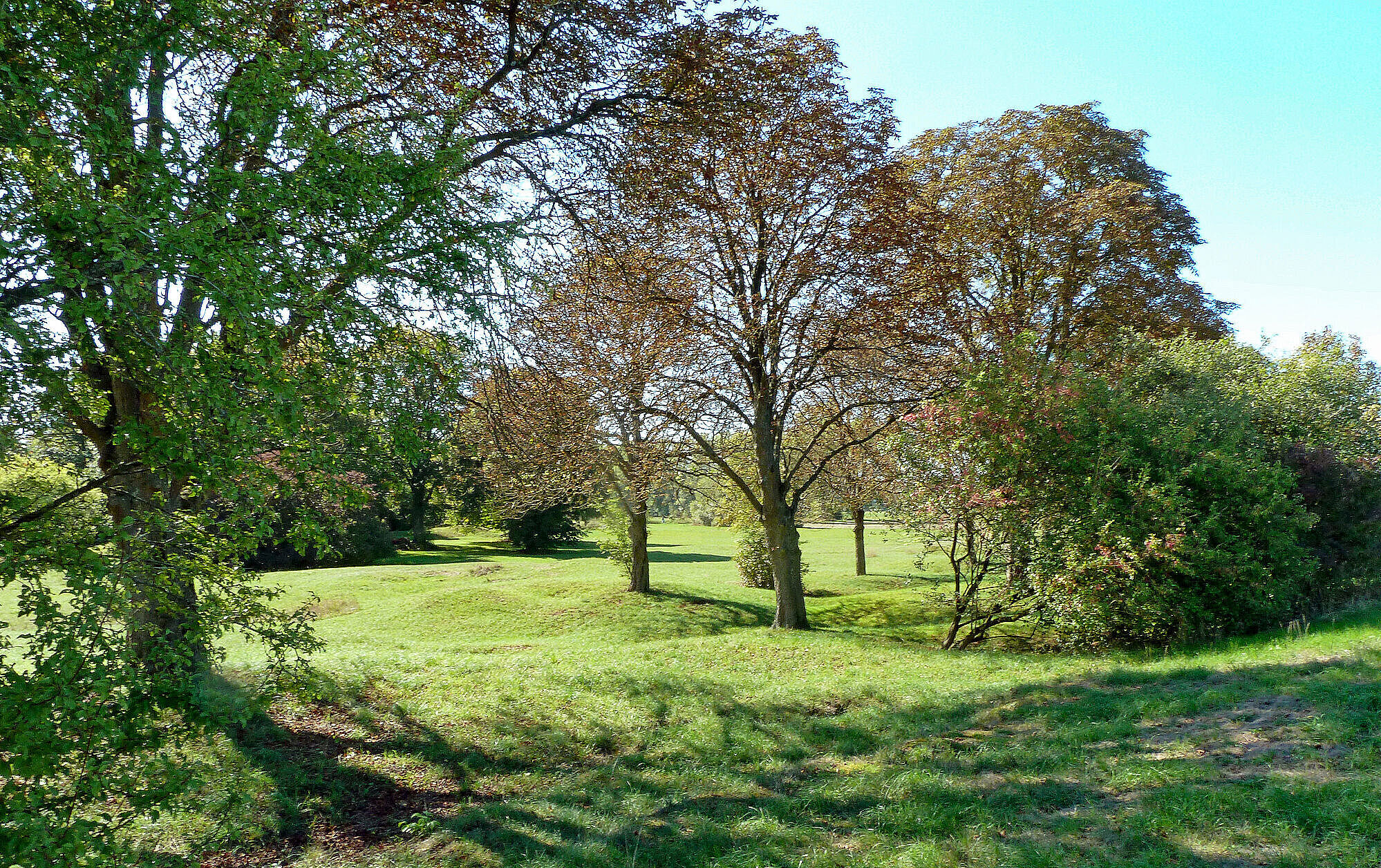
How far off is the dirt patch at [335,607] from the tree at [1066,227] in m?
19.4

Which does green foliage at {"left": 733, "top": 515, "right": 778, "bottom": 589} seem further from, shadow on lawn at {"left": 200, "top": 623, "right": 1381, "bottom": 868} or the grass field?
shadow on lawn at {"left": 200, "top": 623, "right": 1381, "bottom": 868}

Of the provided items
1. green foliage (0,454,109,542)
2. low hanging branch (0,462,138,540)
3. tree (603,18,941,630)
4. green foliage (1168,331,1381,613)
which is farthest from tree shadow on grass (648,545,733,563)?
low hanging branch (0,462,138,540)

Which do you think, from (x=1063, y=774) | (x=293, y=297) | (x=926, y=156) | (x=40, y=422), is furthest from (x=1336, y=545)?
(x=40, y=422)

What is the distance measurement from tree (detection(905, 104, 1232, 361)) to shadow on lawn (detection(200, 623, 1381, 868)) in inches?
481

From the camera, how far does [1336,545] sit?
12.0 m

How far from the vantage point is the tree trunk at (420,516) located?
4166 cm

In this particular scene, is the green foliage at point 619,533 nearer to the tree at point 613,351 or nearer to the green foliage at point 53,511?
the tree at point 613,351

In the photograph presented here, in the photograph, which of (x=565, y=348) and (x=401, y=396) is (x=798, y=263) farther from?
(x=401, y=396)

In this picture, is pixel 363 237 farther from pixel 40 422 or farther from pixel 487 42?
pixel 487 42

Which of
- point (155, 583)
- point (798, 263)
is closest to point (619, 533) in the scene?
point (798, 263)

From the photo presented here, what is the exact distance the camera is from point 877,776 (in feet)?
20.9

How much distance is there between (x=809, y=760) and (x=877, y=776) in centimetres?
110

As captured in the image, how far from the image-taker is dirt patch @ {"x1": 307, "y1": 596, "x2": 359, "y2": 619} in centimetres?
2059

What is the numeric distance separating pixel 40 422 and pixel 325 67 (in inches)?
130
